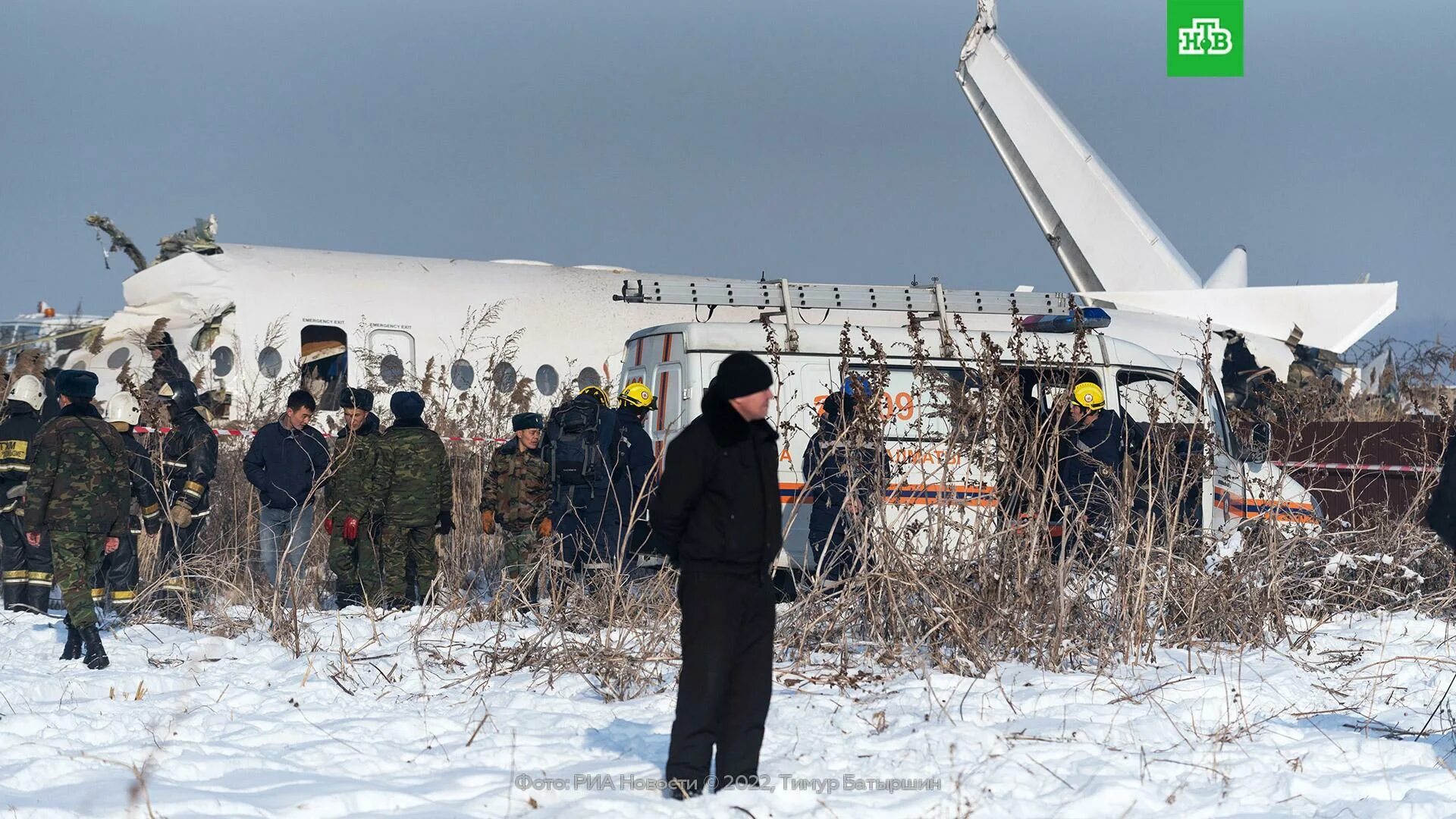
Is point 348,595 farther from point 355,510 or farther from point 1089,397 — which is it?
point 1089,397

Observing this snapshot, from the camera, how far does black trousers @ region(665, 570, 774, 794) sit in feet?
16.4

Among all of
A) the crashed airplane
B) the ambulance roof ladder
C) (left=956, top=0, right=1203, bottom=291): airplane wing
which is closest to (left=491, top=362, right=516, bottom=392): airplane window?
the ambulance roof ladder

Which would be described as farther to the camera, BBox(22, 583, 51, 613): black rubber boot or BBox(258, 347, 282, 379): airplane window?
BBox(258, 347, 282, 379): airplane window

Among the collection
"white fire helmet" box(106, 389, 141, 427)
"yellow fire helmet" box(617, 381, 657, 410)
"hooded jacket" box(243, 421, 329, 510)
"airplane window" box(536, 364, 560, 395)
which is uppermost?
"airplane window" box(536, 364, 560, 395)

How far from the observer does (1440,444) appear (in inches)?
451

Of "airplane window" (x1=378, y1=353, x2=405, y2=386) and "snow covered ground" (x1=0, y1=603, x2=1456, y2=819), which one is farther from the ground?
"airplane window" (x1=378, y1=353, x2=405, y2=386)

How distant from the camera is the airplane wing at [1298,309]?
22.3 meters

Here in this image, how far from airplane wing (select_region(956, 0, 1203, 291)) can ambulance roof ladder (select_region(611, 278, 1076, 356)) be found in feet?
45.0

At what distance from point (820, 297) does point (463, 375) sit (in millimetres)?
7480

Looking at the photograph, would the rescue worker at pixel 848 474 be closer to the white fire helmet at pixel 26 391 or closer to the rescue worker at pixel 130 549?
the rescue worker at pixel 130 549

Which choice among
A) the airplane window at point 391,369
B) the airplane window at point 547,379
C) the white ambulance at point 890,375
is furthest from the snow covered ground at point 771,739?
the airplane window at point 547,379

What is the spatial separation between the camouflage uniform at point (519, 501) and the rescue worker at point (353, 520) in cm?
87

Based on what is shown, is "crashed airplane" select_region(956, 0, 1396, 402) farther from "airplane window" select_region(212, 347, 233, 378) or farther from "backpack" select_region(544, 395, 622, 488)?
"airplane window" select_region(212, 347, 233, 378)

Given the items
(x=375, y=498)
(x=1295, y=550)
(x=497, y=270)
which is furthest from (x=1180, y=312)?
(x=375, y=498)
